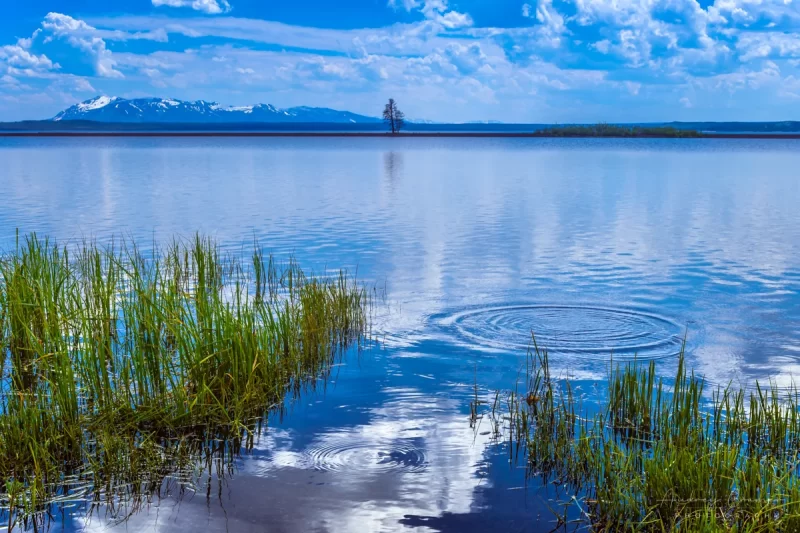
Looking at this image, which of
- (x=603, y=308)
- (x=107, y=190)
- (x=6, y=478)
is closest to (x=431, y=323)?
(x=603, y=308)

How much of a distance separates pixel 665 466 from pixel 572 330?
21.3ft

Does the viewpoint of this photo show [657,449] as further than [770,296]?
No

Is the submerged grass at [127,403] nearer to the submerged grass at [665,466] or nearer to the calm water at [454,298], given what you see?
the calm water at [454,298]

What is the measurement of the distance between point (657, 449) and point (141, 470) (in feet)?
13.9

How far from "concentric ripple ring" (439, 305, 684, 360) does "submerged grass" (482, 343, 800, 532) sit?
8.89 feet

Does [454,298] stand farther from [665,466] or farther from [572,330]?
[665,466]

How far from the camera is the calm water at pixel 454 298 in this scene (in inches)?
275

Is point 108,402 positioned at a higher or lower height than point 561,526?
higher

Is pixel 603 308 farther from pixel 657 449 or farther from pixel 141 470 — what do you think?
pixel 141 470

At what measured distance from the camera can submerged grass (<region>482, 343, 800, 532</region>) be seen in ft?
19.4

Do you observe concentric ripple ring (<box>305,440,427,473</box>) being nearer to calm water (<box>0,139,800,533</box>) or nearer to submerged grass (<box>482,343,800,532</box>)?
calm water (<box>0,139,800,533</box>)

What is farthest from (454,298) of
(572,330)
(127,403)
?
(127,403)

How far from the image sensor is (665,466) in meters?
6.08

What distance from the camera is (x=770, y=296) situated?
15.8 m
